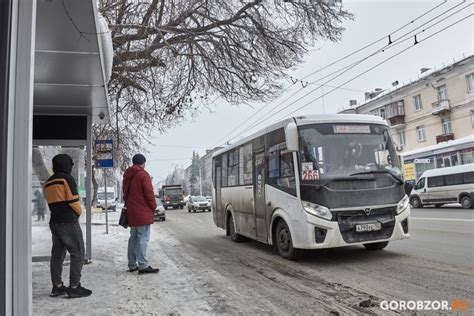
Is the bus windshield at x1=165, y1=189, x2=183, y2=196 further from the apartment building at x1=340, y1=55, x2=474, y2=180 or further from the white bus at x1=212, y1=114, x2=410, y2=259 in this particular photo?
the white bus at x1=212, y1=114, x2=410, y2=259

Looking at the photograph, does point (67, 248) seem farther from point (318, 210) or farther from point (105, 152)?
point (105, 152)

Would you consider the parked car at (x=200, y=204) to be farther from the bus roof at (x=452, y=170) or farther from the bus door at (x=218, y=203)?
the bus door at (x=218, y=203)

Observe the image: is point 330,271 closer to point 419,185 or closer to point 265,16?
point 265,16

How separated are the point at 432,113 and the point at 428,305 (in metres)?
36.6

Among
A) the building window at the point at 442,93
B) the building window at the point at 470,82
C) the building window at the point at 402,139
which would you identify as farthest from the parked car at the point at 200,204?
the building window at the point at 470,82

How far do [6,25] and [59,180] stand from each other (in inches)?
→ 138

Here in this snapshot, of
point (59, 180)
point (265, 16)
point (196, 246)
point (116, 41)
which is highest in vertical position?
point (265, 16)

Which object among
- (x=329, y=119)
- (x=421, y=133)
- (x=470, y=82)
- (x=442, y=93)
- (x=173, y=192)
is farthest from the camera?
(x=173, y=192)

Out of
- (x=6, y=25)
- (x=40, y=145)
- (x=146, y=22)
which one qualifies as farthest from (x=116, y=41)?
(x=6, y=25)

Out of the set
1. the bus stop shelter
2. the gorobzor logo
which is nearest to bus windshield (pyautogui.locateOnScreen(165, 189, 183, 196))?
the bus stop shelter

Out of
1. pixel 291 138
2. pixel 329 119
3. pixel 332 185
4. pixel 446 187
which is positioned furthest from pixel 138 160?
pixel 446 187

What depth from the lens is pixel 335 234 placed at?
702 cm

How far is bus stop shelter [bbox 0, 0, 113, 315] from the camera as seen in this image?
204 cm

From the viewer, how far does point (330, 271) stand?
6.74 meters
